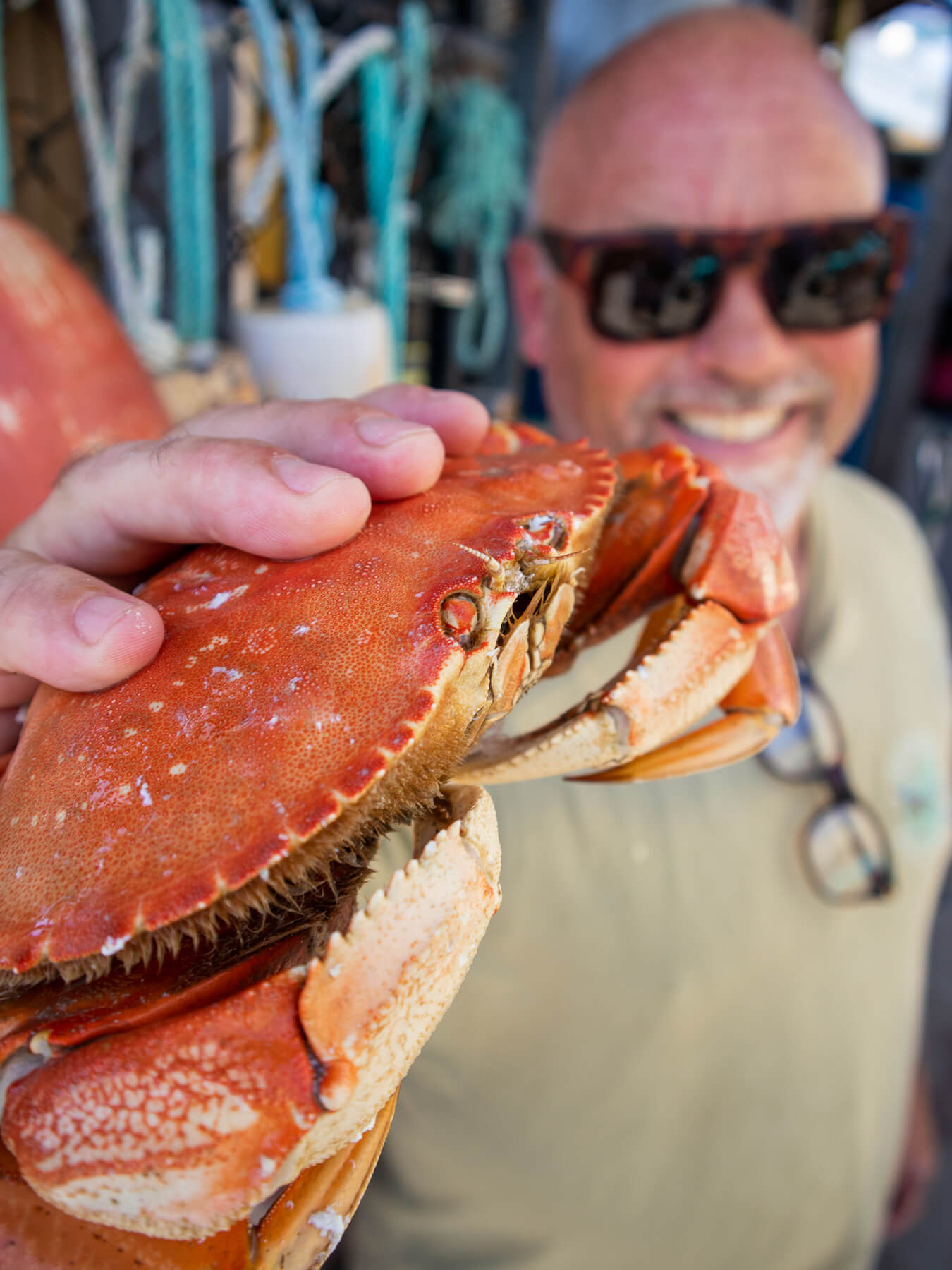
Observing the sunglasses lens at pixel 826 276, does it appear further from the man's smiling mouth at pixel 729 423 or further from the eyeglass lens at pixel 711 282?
the man's smiling mouth at pixel 729 423

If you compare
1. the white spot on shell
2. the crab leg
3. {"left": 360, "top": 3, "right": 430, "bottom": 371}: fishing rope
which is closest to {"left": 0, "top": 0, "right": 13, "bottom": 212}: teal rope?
{"left": 360, "top": 3, "right": 430, "bottom": 371}: fishing rope

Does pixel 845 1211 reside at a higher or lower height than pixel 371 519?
lower

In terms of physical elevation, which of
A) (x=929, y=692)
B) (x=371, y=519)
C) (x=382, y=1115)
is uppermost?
(x=371, y=519)

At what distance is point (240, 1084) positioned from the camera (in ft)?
1.44

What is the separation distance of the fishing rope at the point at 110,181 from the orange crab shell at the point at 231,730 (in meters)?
0.99

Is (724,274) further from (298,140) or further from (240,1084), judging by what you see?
(240,1084)

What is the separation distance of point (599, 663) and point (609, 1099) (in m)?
0.80

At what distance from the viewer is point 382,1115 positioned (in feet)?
1.64

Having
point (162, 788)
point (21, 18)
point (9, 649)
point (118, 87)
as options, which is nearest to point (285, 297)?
point (118, 87)

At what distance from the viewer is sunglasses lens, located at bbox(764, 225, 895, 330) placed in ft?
4.80

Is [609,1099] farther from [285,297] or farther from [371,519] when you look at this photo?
[285,297]

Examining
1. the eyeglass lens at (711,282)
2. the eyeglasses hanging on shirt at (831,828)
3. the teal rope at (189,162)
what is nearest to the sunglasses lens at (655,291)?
the eyeglass lens at (711,282)

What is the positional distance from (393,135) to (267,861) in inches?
77.8

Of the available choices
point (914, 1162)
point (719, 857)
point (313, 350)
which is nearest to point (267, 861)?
point (719, 857)
